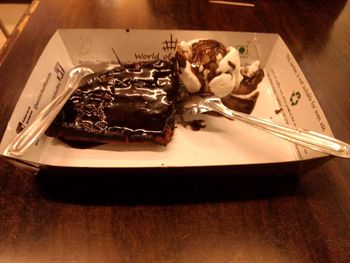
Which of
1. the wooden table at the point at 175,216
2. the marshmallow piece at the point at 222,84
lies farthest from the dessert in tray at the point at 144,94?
the wooden table at the point at 175,216

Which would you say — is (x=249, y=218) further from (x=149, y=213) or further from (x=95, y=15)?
(x=95, y=15)

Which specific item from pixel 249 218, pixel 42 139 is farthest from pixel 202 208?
pixel 42 139

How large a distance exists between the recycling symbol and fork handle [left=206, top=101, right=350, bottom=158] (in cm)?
15

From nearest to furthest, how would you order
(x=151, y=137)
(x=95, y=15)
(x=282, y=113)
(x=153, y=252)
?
(x=153, y=252) → (x=151, y=137) → (x=282, y=113) → (x=95, y=15)

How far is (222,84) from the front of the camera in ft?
2.24

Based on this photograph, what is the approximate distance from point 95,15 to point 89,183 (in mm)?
824

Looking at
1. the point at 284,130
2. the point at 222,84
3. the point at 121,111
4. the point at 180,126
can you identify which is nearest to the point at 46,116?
the point at 121,111

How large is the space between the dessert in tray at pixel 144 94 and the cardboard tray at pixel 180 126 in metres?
0.04

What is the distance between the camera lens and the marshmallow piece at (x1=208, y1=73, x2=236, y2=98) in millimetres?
677

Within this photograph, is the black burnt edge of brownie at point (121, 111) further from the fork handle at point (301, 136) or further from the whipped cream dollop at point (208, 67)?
the fork handle at point (301, 136)

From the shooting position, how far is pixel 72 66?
0.88m

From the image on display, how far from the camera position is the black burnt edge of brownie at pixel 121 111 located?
0.64m

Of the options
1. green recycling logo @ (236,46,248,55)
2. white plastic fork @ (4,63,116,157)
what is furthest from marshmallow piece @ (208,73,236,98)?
white plastic fork @ (4,63,116,157)

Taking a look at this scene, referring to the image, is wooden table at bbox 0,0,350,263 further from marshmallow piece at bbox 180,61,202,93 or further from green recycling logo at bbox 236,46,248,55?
green recycling logo at bbox 236,46,248,55
